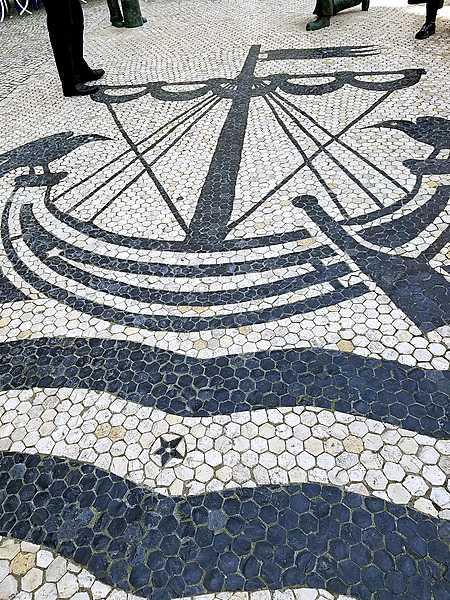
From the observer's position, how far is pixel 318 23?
11.6 ft

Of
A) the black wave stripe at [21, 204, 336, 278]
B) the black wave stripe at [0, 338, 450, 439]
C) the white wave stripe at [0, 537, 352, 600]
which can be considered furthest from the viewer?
the black wave stripe at [21, 204, 336, 278]

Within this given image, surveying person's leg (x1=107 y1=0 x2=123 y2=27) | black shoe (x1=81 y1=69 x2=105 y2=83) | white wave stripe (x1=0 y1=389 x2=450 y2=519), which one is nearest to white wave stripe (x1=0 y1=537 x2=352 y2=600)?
white wave stripe (x1=0 y1=389 x2=450 y2=519)

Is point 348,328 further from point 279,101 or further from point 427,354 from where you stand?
point 279,101

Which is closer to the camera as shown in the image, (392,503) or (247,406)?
(392,503)

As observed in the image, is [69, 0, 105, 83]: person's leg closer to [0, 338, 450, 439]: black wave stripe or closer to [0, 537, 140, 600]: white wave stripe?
[0, 338, 450, 439]: black wave stripe

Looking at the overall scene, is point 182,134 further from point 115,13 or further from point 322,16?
point 115,13

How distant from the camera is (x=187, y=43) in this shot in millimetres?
3660

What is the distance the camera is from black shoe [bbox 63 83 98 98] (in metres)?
2.96

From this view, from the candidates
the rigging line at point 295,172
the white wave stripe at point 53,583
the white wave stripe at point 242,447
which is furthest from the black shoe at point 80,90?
the white wave stripe at point 53,583

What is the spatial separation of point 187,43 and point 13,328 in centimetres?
294

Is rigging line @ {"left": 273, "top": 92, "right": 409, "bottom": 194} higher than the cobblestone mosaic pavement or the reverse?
higher

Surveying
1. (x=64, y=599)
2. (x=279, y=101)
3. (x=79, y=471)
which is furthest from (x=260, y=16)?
(x=64, y=599)

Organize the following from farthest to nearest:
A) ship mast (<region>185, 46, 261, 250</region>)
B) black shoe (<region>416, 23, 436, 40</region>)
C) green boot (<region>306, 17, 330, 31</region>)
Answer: green boot (<region>306, 17, 330, 31</region>), black shoe (<region>416, 23, 436, 40</region>), ship mast (<region>185, 46, 261, 250</region>)

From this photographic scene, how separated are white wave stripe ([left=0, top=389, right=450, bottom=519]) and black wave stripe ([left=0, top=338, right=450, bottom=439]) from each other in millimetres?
Answer: 29
